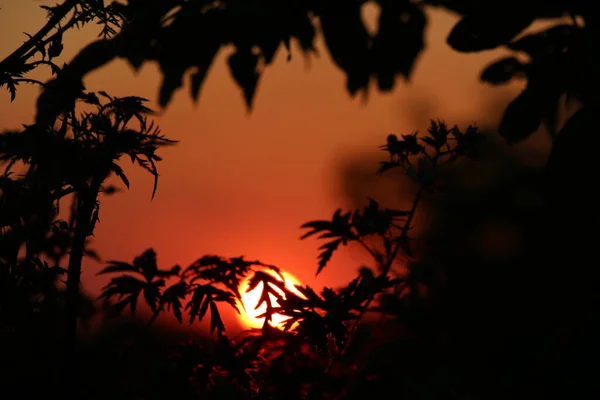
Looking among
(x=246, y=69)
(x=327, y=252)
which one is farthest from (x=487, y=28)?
(x=327, y=252)

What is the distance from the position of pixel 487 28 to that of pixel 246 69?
531mm

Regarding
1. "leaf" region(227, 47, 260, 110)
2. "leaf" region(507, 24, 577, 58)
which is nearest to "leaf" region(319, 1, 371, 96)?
"leaf" region(227, 47, 260, 110)

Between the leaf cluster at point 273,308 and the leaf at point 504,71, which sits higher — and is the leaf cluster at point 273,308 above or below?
below

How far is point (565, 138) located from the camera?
1.68 meters

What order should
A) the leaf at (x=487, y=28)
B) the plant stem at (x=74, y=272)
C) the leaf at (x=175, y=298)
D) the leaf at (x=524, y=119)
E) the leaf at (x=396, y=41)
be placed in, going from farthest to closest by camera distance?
the leaf at (x=175, y=298), the plant stem at (x=74, y=272), the leaf at (x=524, y=119), the leaf at (x=487, y=28), the leaf at (x=396, y=41)

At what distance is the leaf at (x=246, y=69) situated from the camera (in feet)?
3.64

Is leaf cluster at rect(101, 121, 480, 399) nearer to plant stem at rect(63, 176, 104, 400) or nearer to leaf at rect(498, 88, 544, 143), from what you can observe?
plant stem at rect(63, 176, 104, 400)

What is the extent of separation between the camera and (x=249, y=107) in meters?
1.10

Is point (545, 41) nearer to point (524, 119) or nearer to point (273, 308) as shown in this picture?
point (524, 119)

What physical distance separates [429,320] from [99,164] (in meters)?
1.34

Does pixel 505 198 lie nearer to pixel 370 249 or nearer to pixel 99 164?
pixel 370 249

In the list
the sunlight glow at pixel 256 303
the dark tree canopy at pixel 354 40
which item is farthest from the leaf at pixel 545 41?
the sunlight glow at pixel 256 303

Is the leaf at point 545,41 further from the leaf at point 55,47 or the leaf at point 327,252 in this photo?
the leaf at point 55,47

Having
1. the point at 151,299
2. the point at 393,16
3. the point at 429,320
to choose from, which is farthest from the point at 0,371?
the point at 393,16
